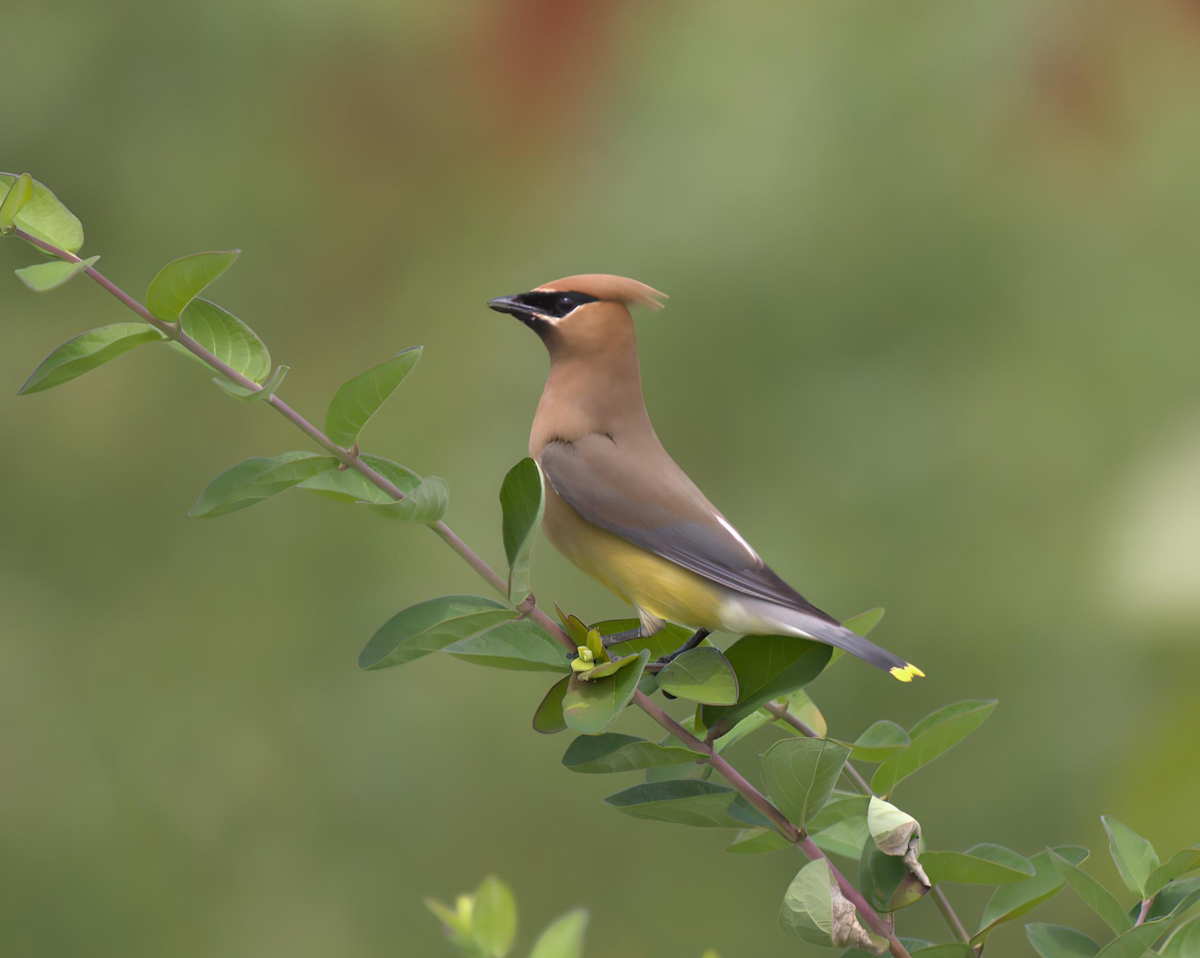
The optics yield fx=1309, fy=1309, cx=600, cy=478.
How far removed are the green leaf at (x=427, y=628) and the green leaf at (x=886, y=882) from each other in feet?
0.63

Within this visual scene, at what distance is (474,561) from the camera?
1.76 ft

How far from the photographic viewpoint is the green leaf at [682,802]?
0.57 meters

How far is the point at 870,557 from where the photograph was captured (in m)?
2.13

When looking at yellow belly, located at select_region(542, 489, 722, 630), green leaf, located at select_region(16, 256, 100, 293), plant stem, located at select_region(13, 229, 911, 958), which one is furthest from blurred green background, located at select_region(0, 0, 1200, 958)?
green leaf, located at select_region(16, 256, 100, 293)

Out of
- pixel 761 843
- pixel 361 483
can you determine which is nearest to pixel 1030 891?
pixel 761 843

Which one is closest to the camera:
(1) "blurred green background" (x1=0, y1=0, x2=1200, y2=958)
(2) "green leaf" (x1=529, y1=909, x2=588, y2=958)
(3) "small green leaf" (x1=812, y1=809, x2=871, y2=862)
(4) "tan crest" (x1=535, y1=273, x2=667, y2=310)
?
(2) "green leaf" (x1=529, y1=909, x2=588, y2=958)

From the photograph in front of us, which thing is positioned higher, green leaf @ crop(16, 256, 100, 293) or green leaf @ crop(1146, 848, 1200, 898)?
green leaf @ crop(16, 256, 100, 293)

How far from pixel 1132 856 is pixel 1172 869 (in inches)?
1.1

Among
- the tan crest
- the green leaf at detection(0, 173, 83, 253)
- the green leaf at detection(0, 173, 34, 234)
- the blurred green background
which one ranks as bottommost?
the blurred green background

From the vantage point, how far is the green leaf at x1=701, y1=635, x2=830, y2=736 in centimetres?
61

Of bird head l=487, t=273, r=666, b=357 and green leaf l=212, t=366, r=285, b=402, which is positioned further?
bird head l=487, t=273, r=666, b=357

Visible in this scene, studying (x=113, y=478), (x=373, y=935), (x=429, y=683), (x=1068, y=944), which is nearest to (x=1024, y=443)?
(x=429, y=683)

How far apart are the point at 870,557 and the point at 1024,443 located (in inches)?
13.5

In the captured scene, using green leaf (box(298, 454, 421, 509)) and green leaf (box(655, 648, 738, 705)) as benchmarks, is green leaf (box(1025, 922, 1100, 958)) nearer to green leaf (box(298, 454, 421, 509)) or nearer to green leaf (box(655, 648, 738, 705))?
green leaf (box(655, 648, 738, 705))
